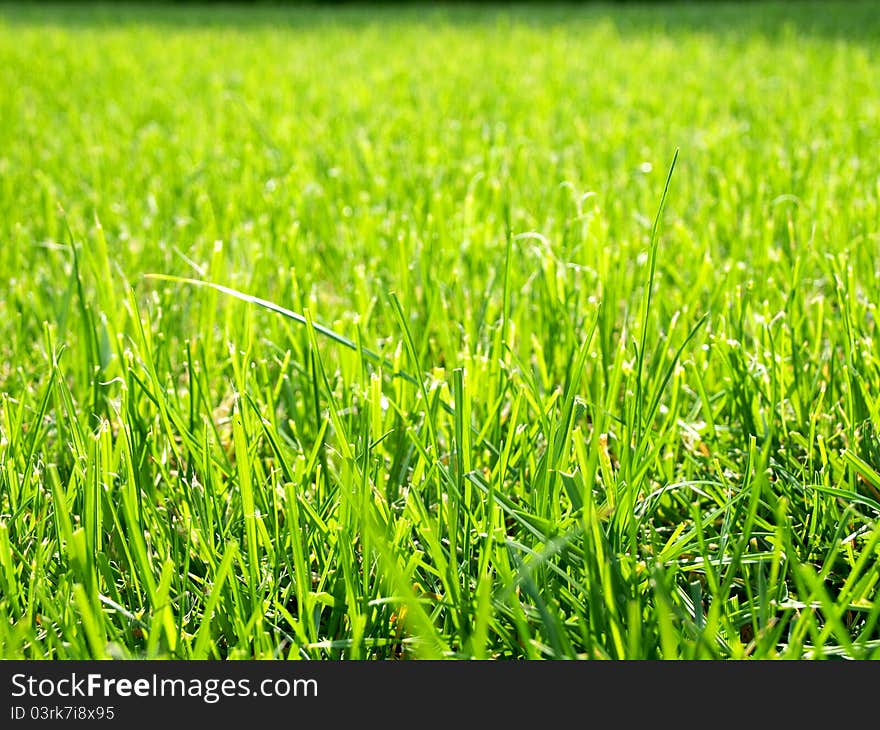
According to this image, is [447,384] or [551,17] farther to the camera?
[551,17]

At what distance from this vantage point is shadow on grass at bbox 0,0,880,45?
6891 mm

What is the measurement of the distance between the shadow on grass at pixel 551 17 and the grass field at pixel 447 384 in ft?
10.8

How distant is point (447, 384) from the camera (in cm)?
133

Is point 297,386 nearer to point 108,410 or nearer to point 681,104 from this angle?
point 108,410

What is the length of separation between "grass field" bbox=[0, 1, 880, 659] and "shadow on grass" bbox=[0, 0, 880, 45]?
3281 mm

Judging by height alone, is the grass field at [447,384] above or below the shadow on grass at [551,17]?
below

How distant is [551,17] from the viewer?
911 cm

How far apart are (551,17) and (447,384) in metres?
8.65

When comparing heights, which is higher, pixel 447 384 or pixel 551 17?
pixel 551 17

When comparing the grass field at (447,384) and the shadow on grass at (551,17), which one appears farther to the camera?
the shadow on grass at (551,17)

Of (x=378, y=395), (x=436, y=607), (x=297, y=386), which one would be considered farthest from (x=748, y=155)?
(x=436, y=607)

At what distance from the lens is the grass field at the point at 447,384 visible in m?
0.96
